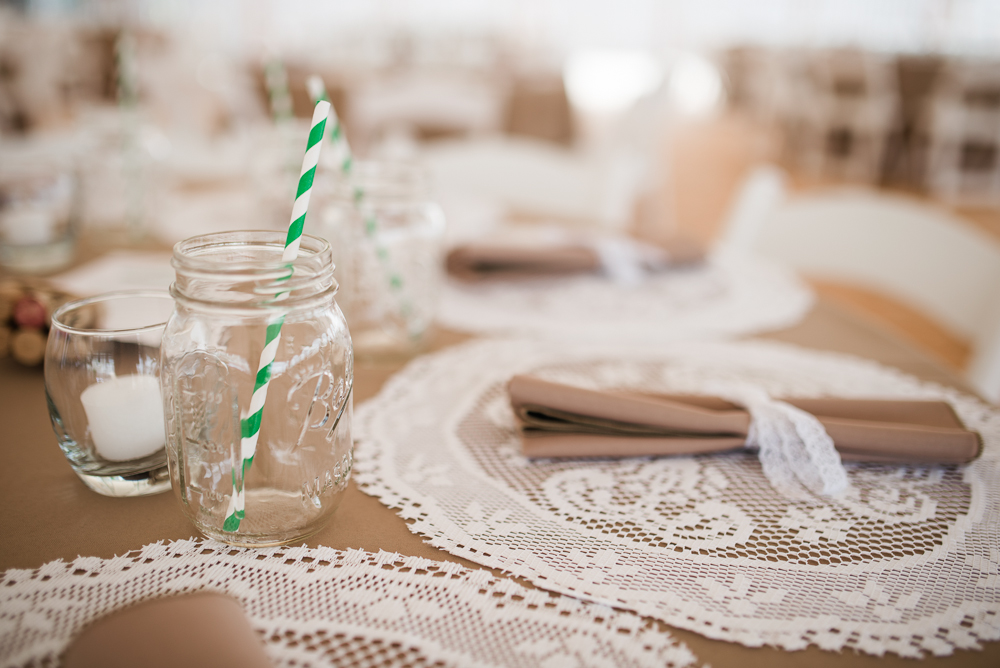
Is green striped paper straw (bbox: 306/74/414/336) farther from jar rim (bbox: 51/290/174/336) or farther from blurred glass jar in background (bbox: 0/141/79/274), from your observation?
blurred glass jar in background (bbox: 0/141/79/274)

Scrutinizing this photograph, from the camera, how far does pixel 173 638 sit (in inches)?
15.6

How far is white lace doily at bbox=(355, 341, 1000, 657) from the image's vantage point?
1.46 feet

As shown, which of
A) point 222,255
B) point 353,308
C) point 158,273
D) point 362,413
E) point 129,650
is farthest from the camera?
point 158,273

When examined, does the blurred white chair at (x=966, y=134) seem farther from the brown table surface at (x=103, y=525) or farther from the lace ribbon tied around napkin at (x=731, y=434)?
the brown table surface at (x=103, y=525)

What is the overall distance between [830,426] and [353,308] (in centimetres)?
50

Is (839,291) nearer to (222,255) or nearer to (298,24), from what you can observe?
(222,255)

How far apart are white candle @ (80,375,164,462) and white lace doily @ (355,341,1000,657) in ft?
0.51

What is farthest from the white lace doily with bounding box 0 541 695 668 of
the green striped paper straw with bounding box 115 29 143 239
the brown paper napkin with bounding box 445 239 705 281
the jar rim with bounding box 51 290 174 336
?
the green striped paper straw with bounding box 115 29 143 239

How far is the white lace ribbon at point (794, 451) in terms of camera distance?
57cm

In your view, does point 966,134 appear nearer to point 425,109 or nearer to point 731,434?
point 425,109

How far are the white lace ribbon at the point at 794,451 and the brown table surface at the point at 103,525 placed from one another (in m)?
0.17

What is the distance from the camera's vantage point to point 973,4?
865 centimetres

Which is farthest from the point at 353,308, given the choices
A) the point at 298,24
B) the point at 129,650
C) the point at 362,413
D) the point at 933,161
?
the point at 298,24

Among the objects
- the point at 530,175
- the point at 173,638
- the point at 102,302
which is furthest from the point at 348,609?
Result: the point at 530,175
